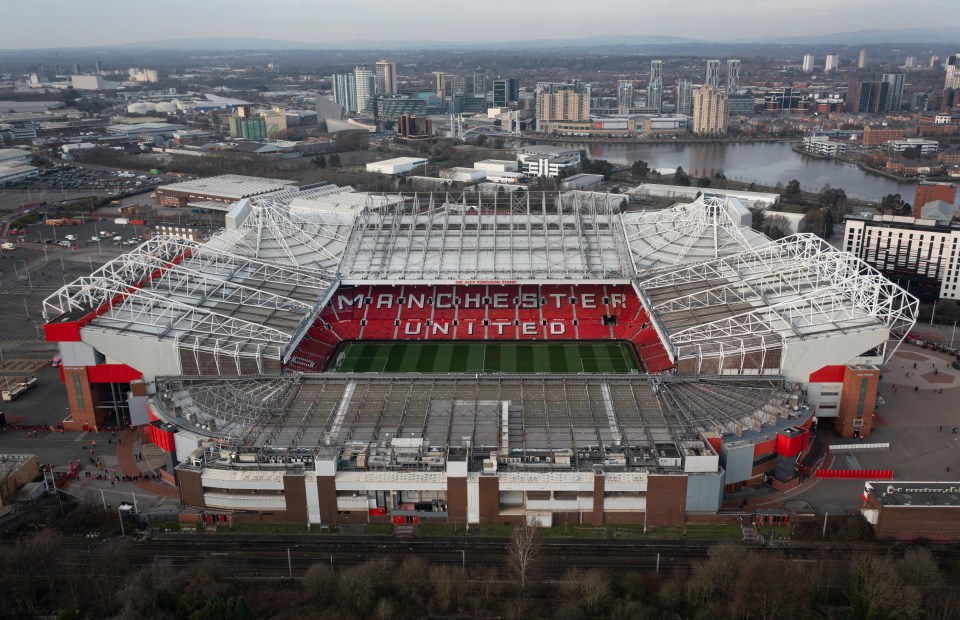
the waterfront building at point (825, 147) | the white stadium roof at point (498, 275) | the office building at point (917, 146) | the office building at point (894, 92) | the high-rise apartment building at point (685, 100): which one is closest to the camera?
the white stadium roof at point (498, 275)

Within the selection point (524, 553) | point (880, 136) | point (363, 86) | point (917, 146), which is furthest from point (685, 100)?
point (524, 553)

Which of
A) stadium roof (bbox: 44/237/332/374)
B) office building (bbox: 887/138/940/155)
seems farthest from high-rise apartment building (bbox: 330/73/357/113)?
stadium roof (bbox: 44/237/332/374)

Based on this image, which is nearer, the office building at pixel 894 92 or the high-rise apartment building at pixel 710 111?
the high-rise apartment building at pixel 710 111

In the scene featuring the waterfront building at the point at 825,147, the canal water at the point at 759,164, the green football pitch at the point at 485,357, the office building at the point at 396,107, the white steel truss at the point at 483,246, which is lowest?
the green football pitch at the point at 485,357

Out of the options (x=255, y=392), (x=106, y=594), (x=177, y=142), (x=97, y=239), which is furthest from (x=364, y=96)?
(x=106, y=594)

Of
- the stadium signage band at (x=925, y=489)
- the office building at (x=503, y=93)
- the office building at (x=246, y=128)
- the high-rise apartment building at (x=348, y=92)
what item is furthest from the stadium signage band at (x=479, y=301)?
the high-rise apartment building at (x=348, y=92)

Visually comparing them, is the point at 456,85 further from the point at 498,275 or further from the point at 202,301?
the point at 202,301

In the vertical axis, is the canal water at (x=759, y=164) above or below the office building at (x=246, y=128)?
below

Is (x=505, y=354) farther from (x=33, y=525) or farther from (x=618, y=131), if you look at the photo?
(x=618, y=131)

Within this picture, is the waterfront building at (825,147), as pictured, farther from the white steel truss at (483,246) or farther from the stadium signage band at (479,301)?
the stadium signage band at (479,301)
